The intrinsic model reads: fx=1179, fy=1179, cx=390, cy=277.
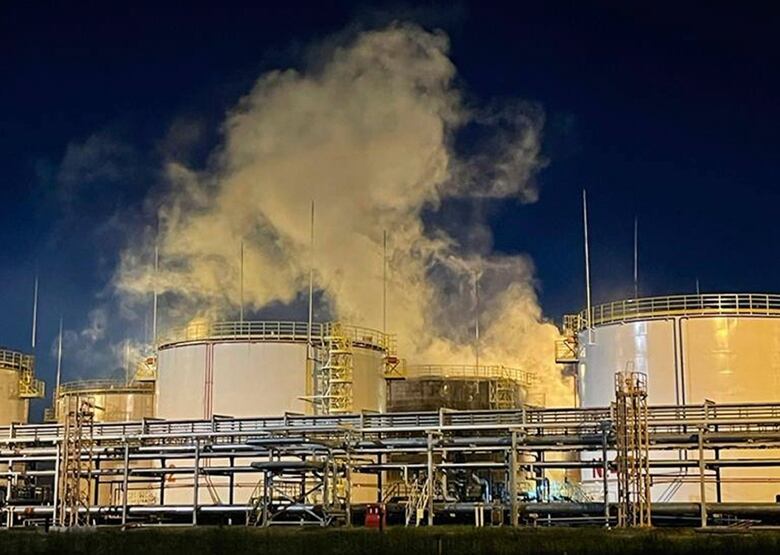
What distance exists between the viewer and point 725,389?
147 ft

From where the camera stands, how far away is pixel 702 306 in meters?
46.5

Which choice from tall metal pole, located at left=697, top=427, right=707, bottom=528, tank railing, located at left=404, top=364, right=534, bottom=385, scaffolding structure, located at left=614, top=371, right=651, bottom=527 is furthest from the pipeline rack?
tank railing, located at left=404, top=364, right=534, bottom=385

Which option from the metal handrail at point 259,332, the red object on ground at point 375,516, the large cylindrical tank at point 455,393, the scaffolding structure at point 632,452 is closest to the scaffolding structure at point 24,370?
the metal handrail at point 259,332

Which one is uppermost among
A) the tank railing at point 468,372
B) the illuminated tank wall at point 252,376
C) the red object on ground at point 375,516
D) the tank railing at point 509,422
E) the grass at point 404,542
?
the tank railing at point 468,372

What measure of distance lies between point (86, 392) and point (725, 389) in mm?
37867

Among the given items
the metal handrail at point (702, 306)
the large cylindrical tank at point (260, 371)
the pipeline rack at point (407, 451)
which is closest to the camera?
the pipeline rack at point (407, 451)

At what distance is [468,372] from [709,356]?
27448 mm

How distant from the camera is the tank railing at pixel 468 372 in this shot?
69125mm

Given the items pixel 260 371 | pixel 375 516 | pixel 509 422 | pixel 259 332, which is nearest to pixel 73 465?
pixel 375 516

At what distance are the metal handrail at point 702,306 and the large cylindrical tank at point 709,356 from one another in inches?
1.5

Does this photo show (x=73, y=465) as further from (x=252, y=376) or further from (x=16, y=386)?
(x=16, y=386)

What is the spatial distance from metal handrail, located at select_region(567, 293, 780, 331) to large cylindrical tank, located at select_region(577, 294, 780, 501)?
0.04 metres

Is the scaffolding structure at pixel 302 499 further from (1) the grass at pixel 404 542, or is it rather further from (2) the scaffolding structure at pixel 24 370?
(2) the scaffolding structure at pixel 24 370

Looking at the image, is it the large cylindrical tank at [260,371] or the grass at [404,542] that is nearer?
the grass at [404,542]
